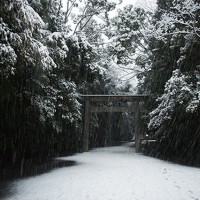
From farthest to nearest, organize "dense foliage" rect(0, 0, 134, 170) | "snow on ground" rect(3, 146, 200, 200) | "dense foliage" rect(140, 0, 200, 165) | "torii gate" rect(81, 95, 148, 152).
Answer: "torii gate" rect(81, 95, 148, 152), "dense foliage" rect(140, 0, 200, 165), "snow on ground" rect(3, 146, 200, 200), "dense foliage" rect(0, 0, 134, 170)

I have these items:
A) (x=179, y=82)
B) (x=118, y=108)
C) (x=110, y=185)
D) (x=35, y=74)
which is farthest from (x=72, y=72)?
(x=118, y=108)

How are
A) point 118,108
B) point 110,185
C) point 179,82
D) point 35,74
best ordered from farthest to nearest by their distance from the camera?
point 118,108
point 179,82
point 35,74
point 110,185

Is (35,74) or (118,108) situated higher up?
(118,108)

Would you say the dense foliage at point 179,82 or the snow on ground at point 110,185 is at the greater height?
the dense foliage at point 179,82

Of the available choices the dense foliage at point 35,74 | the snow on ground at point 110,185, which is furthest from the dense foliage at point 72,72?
the snow on ground at point 110,185

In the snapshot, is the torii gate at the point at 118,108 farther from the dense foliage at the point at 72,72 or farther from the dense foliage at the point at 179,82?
the dense foliage at the point at 179,82

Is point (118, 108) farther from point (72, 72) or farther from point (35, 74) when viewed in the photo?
point (35, 74)

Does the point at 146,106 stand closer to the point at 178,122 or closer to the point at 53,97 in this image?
the point at 178,122

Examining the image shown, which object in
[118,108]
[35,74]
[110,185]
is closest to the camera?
[110,185]

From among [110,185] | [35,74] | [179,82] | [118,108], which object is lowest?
[110,185]

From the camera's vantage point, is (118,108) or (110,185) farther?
(118,108)

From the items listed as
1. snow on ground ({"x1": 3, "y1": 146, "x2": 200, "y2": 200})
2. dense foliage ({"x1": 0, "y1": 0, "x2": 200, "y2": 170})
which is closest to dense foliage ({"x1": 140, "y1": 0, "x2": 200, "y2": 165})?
dense foliage ({"x1": 0, "y1": 0, "x2": 200, "y2": 170})

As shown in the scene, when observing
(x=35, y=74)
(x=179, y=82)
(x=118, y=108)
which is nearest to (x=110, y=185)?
(x=35, y=74)

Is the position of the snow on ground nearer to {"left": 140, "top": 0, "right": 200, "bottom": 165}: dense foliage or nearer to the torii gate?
{"left": 140, "top": 0, "right": 200, "bottom": 165}: dense foliage
